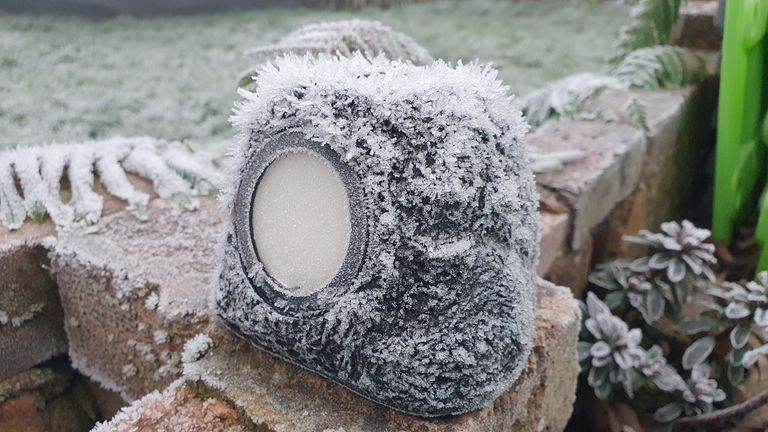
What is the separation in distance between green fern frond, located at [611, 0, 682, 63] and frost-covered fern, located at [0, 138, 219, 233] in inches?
65.1

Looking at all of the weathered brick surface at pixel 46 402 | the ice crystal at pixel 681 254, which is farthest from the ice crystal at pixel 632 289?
the weathered brick surface at pixel 46 402

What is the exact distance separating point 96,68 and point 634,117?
1.62 metres

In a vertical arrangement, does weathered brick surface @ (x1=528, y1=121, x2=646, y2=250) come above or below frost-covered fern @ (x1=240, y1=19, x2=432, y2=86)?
below

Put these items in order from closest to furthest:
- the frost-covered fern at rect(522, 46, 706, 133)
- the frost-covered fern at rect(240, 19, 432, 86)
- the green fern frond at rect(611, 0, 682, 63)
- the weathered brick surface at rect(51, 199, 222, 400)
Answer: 1. the weathered brick surface at rect(51, 199, 222, 400)
2. the frost-covered fern at rect(240, 19, 432, 86)
3. the frost-covered fern at rect(522, 46, 706, 133)
4. the green fern frond at rect(611, 0, 682, 63)

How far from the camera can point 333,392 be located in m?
0.81

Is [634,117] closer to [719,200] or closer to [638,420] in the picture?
[719,200]

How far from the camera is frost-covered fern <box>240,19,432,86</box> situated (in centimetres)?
139

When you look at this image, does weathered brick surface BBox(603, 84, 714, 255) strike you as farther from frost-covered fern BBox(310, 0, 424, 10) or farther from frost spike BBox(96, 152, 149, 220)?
frost-covered fern BBox(310, 0, 424, 10)

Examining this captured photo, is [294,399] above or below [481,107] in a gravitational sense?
below

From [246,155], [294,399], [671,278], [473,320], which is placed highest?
[246,155]

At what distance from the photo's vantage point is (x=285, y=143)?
0.74 m

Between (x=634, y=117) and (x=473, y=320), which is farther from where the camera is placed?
(x=634, y=117)

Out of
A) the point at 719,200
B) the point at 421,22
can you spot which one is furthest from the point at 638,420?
the point at 421,22

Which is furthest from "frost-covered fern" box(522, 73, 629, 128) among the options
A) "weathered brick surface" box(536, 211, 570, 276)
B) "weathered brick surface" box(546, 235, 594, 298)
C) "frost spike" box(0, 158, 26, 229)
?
"frost spike" box(0, 158, 26, 229)
